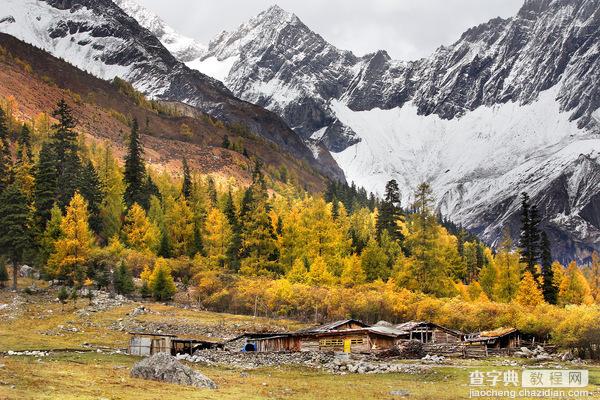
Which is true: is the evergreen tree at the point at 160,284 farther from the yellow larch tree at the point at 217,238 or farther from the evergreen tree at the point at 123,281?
the yellow larch tree at the point at 217,238

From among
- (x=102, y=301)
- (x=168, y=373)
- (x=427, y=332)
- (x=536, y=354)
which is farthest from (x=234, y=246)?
(x=168, y=373)

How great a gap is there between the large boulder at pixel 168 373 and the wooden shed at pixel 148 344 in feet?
51.3

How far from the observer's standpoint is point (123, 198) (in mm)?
114750

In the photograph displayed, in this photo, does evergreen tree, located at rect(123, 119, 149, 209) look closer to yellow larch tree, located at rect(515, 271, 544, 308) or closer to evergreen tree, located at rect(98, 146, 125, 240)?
evergreen tree, located at rect(98, 146, 125, 240)

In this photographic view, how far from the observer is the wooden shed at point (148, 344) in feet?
184

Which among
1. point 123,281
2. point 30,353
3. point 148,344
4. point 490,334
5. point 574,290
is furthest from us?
point 574,290

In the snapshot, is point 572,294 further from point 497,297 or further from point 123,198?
point 123,198

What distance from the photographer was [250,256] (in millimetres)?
101312

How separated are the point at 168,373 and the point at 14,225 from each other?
1988 inches

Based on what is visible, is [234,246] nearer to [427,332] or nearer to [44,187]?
[44,187]

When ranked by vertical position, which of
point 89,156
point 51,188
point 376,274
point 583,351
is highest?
point 89,156

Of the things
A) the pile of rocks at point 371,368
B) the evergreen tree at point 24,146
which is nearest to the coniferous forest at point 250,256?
the evergreen tree at point 24,146

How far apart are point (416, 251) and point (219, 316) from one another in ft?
95.1

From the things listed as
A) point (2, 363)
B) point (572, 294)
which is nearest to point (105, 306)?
point (2, 363)
